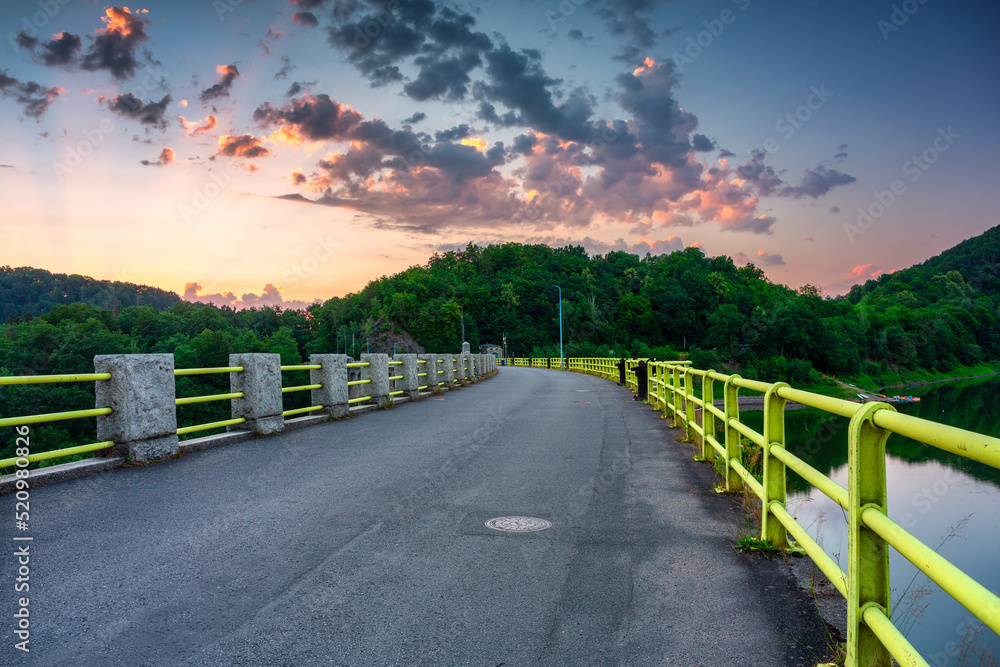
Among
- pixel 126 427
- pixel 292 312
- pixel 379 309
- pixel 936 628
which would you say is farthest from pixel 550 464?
pixel 292 312

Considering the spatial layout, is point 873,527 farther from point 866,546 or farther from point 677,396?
point 677,396

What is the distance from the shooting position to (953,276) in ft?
500

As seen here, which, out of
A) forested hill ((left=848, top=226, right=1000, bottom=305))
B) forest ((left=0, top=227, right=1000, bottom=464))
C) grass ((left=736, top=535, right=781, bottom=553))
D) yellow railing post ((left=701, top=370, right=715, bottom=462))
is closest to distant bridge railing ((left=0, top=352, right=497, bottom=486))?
grass ((left=736, top=535, right=781, bottom=553))

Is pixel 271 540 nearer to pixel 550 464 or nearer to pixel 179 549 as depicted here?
pixel 179 549

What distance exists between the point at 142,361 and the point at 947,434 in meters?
8.96

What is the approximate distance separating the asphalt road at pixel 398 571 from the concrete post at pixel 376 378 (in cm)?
780

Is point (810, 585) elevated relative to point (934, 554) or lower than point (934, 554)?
lower

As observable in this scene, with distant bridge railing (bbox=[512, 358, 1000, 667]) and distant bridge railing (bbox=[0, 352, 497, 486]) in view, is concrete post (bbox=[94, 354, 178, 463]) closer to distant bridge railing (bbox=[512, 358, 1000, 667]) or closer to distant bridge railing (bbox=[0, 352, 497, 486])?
distant bridge railing (bbox=[0, 352, 497, 486])

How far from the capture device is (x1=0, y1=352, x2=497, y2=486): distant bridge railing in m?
6.91

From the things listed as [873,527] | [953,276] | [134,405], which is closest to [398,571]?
[873,527]

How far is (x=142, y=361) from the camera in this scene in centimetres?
806

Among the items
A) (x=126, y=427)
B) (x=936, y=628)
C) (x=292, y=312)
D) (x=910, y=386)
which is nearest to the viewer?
(x=126, y=427)

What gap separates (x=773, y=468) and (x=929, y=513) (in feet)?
92.3

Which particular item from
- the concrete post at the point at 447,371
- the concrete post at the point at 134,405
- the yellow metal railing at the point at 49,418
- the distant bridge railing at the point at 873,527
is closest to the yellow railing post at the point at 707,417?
the distant bridge railing at the point at 873,527
